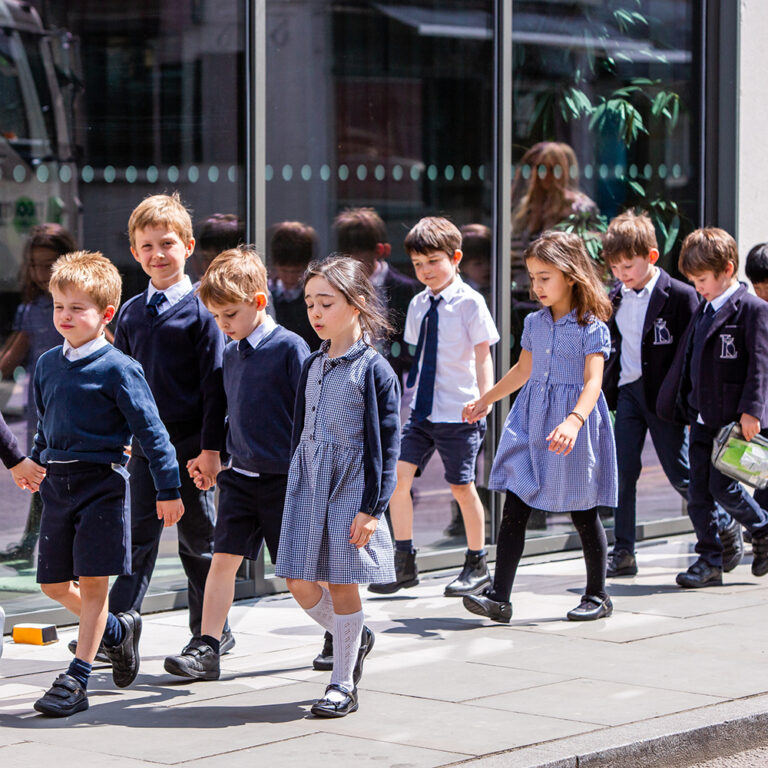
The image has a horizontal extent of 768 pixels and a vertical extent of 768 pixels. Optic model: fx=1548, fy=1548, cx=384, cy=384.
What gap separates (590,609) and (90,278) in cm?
288

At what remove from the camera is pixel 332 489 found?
5391 millimetres

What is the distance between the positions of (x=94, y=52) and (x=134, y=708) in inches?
123

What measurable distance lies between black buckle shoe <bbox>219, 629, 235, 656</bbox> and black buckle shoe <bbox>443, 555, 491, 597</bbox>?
158 cm

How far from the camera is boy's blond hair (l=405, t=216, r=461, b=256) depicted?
7512 mm

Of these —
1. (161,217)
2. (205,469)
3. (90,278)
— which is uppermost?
(161,217)

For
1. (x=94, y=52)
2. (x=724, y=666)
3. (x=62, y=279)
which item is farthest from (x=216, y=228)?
(x=724, y=666)

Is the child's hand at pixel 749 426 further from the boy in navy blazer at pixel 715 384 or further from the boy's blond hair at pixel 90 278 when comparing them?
the boy's blond hair at pixel 90 278

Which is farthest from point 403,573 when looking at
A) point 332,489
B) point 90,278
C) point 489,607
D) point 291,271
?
point 90,278

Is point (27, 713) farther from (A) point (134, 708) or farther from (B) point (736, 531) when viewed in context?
(B) point (736, 531)

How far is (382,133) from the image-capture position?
8219 millimetres

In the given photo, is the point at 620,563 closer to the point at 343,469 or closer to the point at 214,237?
the point at 214,237

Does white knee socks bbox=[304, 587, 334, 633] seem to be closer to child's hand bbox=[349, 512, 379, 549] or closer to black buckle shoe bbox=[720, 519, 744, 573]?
child's hand bbox=[349, 512, 379, 549]

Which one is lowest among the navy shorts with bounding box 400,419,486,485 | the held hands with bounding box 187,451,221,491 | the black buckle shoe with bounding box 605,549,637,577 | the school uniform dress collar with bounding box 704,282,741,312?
the black buckle shoe with bounding box 605,549,637,577

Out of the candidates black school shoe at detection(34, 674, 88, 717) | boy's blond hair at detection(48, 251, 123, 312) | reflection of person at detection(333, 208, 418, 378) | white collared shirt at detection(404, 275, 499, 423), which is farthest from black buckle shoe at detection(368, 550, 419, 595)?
boy's blond hair at detection(48, 251, 123, 312)
